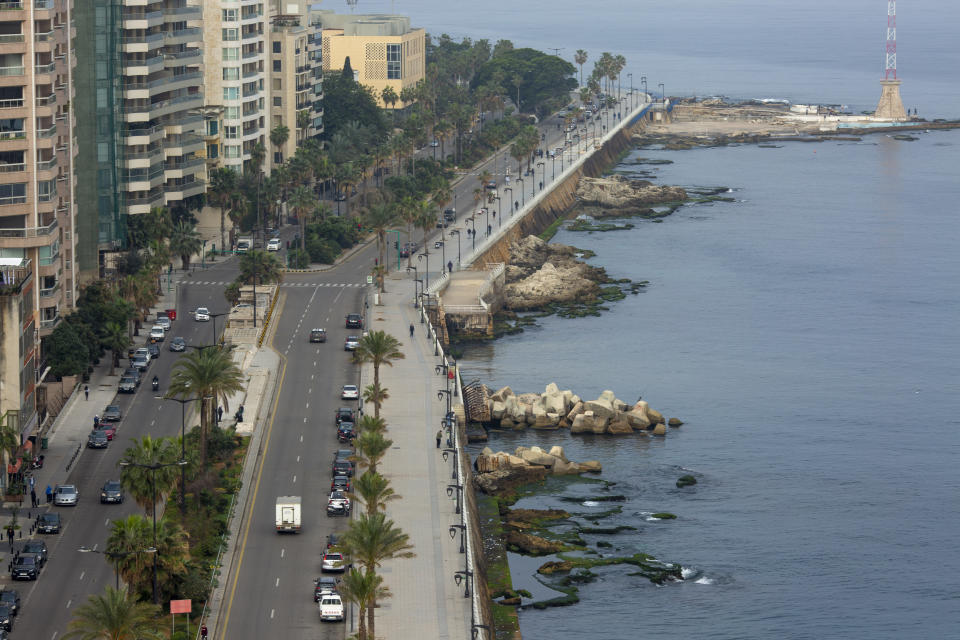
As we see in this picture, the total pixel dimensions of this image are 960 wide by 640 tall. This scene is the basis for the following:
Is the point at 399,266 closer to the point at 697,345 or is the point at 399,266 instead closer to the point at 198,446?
the point at 697,345

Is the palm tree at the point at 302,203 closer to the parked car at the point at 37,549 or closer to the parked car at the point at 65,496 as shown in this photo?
the parked car at the point at 65,496

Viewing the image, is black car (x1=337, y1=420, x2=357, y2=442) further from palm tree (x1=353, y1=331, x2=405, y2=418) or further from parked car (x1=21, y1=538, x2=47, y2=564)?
parked car (x1=21, y1=538, x2=47, y2=564)

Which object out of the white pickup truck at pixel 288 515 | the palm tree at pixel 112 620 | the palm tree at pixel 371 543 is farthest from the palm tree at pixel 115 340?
the palm tree at pixel 112 620

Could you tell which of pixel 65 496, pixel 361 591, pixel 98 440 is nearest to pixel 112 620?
pixel 361 591

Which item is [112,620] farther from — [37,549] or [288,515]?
[288,515]

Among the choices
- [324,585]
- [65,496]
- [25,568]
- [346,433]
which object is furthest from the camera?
[346,433]

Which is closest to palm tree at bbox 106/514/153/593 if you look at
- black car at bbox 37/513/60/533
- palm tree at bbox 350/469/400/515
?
palm tree at bbox 350/469/400/515

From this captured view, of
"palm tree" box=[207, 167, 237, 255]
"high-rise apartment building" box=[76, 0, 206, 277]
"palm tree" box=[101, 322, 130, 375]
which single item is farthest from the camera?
"palm tree" box=[207, 167, 237, 255]
